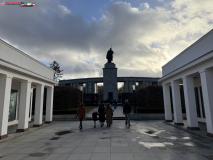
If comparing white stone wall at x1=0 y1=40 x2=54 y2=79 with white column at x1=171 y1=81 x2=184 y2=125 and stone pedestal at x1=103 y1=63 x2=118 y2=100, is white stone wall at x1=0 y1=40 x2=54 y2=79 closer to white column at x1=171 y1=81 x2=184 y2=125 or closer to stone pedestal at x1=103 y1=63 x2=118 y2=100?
white column at x1=171 y1=81 x2=184 y2=125

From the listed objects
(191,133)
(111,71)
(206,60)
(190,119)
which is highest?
(111,71)

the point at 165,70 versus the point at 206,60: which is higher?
the point at 165,70

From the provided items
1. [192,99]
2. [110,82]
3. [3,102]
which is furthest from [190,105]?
[110,82]

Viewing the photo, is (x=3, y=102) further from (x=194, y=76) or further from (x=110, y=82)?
(x=110, y=82)

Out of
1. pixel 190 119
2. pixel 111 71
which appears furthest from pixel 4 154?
pixel 111 71

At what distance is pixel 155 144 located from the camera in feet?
20.3

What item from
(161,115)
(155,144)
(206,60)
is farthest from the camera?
(161,115)

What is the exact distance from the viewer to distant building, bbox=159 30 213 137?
23.6ft

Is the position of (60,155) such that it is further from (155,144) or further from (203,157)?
(203,157)

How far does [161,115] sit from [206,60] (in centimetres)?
947

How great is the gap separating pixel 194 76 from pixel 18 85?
586 inches

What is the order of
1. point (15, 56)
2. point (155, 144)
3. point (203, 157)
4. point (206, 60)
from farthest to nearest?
1. point (15, 56)
2. point (206, 60)
3. point (155, 144)
4. point (203, 157)

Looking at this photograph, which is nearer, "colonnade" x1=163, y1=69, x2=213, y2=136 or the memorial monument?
"colonnade" x1=163, y1=69, x2=213, y2=136

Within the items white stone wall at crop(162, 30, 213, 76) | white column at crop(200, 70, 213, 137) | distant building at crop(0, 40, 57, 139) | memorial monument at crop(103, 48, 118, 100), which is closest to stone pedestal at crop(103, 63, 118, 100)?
memorial monument at crop(103, 48, 118, 100)
